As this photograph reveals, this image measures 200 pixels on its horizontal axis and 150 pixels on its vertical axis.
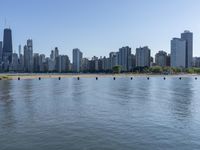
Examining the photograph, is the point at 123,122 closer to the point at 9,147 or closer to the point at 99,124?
the point at 99,124

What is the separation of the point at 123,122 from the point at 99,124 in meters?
3.15

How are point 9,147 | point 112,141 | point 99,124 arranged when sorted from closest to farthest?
point 9,147 → point 112,141 → point 99,124

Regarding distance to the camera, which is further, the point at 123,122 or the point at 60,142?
the point at 123,122

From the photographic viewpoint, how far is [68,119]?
4212 cm

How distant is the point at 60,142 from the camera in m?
30.4

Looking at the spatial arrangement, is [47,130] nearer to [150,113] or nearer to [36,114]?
[36,114]

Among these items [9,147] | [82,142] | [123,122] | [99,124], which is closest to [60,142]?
[82,142]

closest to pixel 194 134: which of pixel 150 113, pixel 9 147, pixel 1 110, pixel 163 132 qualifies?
pixel 163 132

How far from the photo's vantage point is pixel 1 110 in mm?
50625

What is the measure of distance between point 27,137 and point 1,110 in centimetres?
1999

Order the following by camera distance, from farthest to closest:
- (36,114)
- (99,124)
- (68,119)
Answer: (36,114)
(68,119)
(99,124)

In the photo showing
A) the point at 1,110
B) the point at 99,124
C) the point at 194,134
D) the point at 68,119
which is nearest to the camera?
the point at 194,134

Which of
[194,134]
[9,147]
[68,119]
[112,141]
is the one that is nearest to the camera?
[9,147]

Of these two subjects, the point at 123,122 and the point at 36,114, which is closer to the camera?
the point at 123,122
